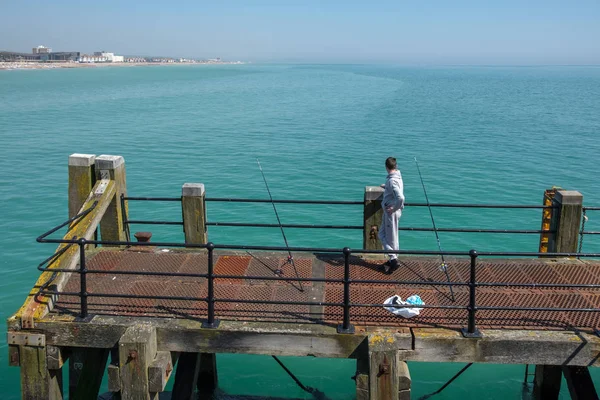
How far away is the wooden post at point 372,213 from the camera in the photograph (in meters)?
10.0

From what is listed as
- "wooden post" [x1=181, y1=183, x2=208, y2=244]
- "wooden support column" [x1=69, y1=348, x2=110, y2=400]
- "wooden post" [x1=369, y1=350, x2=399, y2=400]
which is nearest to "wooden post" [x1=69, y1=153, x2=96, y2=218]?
"wooden post" [x1=181, y1=183, x2=208, y2=244]

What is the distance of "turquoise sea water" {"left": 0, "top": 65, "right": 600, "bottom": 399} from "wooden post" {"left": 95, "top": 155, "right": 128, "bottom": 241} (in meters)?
4.02

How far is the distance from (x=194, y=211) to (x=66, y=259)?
2.29m

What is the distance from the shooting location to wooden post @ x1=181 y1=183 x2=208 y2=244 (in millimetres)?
10266

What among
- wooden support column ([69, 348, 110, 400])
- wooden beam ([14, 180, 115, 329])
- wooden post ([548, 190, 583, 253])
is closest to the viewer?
wooden beam ([14, 180, 115, 329])

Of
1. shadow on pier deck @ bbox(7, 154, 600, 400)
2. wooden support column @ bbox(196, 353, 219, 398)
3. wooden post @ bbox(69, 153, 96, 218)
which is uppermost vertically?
wooden post @ bbox(69, 153, 96, 218)

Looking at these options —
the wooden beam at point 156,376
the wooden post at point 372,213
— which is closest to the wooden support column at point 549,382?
the wooden post at point 372,213

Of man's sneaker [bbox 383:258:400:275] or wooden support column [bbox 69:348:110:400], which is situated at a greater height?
man's sneaker [bbox 383:258:400:275]

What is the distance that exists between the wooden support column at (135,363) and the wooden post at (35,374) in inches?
43.7

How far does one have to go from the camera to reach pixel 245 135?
4409 centimetres

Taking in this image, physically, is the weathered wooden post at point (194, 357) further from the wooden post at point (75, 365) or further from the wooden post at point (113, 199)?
the wooden post at point (75, 365)

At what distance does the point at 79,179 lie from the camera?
33.4 feet

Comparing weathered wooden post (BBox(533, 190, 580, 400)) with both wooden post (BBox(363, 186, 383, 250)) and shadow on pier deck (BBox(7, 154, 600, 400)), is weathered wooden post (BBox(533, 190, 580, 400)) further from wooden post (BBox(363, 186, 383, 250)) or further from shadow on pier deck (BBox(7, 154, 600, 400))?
wooden post (BBox(363, 186, 383, 250))

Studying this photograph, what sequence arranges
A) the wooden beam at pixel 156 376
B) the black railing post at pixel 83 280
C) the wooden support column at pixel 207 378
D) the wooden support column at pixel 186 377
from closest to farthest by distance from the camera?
the wooden beam at pixel 156 376, the black railing post at pixel 83 280, the wooden support column at pixel 186 377, the wooden support column at pixel 207 378
